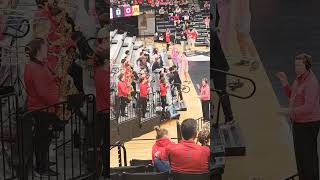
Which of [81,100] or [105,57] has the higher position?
[105,57]

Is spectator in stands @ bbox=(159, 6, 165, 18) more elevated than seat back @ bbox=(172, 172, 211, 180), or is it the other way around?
spectator in stands @ bbox=(159, 6, 165, 18)

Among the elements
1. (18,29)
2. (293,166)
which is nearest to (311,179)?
(293,166)

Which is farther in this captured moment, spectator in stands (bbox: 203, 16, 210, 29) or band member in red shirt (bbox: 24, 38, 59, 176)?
band member in red shirt (bbox: 24, 38, 59, 176)

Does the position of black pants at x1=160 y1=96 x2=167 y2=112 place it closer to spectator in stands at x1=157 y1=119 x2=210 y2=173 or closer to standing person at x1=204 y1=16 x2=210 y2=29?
spectator in stands at x1=157 y1=119 x2=210 y2=173

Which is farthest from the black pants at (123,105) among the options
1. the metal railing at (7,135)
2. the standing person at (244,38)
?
the standing person at (244,38)

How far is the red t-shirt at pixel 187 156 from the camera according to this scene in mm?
5009

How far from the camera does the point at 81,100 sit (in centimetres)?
514

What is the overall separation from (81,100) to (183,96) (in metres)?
0.80

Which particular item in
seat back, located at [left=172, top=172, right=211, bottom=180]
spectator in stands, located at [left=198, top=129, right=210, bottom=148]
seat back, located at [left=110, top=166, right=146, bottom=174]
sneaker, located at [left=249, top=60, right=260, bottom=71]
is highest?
sneaker, located at [left=249, top=60, right=260, bottom=71]

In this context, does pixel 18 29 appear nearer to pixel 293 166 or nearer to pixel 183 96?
pixel 183 96

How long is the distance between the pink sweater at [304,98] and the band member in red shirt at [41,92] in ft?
5.93

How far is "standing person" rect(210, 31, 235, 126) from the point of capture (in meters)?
5.00

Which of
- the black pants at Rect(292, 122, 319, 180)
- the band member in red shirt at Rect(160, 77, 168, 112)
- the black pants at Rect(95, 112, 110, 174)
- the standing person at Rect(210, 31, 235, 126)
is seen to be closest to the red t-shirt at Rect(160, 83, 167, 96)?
the band member in red shirt at Rect(160, 77, 168, 112)

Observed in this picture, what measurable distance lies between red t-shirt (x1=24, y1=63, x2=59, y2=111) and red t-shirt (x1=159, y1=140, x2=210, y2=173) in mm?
964
